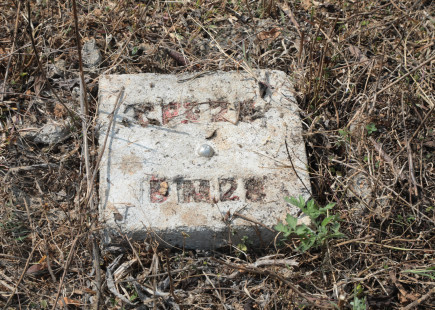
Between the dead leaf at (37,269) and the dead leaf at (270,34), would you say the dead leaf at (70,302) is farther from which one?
the dead leaf at (270,34)

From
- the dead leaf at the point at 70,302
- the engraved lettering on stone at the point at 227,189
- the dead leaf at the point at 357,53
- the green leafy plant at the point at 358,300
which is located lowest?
the dead leaf at the point at 70,302

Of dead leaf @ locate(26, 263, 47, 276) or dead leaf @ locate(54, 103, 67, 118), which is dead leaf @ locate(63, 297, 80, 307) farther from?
dead leaf @ locate(54, 103, 67, 118)

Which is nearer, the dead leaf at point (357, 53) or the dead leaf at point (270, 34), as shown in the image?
the dead leaf at point (357, 53)

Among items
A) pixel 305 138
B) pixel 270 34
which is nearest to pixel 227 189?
pixel 305 138

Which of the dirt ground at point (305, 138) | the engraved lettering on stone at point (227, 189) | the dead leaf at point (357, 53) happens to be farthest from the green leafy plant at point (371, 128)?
the engraved lettering on stone at point (227, 189)

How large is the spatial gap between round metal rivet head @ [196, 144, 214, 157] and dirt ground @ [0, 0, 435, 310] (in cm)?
49

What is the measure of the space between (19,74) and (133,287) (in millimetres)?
1548

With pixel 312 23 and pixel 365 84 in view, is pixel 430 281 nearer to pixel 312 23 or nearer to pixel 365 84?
pixel 365 84

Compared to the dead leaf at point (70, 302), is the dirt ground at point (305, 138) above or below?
above

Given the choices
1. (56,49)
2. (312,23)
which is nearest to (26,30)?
(56,49)

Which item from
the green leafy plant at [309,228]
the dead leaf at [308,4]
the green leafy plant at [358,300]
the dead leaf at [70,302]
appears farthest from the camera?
the dead leaf at [308,4]

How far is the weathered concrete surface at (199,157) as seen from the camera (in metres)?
2.34

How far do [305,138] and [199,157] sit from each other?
64 centimetres

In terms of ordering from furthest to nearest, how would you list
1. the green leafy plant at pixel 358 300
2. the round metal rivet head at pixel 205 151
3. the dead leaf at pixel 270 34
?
the dead leaf at pixel 270 34, the round metal rivet head at pixel 205 151, the green leafy plant at pixel 358 300
